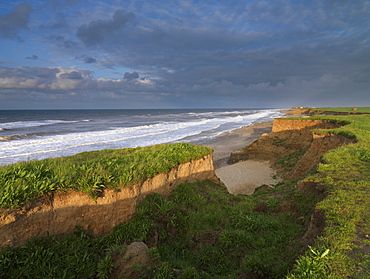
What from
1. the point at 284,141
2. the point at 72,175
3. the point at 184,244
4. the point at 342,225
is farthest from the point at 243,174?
the point at 72,175

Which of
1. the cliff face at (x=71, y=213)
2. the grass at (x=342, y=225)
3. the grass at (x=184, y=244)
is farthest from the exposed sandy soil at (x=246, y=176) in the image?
the cliff face at (x=71, y=213)

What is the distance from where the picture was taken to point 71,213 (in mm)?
5738

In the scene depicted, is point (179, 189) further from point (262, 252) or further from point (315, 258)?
point (315, 258)

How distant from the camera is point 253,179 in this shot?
747 inches

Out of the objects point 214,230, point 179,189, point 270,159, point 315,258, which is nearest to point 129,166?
point 179,189

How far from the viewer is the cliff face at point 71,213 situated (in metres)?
4.78

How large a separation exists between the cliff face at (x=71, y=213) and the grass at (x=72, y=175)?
0.65 feet

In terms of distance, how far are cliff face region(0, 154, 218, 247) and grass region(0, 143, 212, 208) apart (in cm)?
20

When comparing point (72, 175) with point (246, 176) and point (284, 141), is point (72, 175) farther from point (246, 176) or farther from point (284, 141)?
point (284, 141)

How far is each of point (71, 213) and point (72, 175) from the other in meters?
1.06

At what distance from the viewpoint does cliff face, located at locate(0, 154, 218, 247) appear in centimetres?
478

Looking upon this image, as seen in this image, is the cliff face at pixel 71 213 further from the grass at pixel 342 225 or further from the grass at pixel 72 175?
the grass at pixel 342 225

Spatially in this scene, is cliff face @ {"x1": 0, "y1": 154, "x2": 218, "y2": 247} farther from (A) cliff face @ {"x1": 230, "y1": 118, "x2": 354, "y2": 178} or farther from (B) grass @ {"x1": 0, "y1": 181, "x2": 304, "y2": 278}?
(A) cliff face @ {"x1": 230, "y1": 118, "x2": 354, "y2": 178}

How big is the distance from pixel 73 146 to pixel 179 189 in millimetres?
23716
